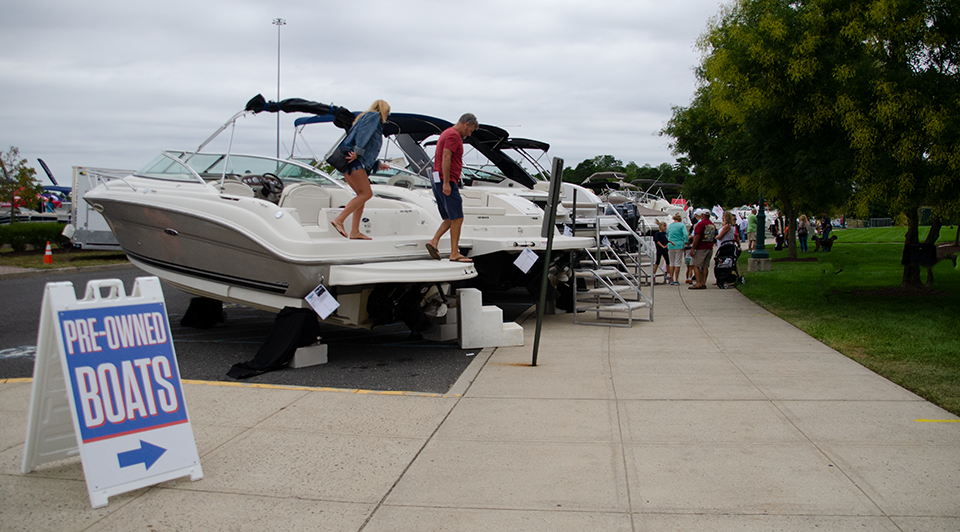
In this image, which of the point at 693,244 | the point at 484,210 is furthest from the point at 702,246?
the point at 484,210

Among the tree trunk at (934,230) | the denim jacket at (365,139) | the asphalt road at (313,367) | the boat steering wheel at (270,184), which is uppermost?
the denim jacket at (365,139)

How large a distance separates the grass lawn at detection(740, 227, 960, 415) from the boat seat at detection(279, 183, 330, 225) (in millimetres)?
6171

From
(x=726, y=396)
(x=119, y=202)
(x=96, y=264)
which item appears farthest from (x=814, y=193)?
(x=96, y=264)

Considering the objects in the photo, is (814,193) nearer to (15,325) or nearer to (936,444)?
(936,444)

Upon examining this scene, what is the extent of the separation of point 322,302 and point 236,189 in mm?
2030

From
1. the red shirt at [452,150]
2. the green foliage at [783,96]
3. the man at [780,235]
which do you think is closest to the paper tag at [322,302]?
the red shirt at [452,150]

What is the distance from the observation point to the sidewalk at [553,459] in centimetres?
362

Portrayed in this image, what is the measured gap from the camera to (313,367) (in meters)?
7.18

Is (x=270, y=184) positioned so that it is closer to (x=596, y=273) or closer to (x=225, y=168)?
(x=225, y=168)

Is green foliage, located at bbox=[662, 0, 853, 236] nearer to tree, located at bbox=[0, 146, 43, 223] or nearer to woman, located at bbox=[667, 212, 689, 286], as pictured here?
woman, located at bbox=[667, 212, 689, 286]

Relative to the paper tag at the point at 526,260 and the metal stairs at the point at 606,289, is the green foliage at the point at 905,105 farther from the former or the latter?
the paper tag at the point at 526,260

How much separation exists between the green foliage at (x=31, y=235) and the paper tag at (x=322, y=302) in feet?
64.4

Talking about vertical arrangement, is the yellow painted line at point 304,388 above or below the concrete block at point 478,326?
below

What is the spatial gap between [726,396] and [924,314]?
6.14 metres
